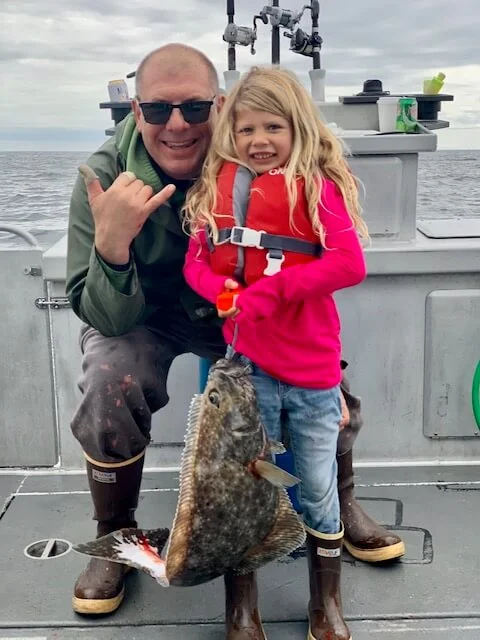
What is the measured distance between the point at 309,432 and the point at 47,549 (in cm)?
124

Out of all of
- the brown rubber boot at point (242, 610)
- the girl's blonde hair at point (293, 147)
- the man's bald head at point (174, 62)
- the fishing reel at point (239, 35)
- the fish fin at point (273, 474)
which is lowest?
the brown rubber boot at point (242, 610)

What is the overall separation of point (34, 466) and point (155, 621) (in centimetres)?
146

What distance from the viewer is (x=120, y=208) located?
230 cm

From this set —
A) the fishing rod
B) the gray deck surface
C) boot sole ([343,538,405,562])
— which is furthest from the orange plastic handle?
the fishing rod

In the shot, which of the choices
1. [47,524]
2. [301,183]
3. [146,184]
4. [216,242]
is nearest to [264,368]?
[216,242]

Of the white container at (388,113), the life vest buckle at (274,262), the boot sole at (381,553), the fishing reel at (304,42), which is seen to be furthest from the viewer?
the fishing reel at (304,42)

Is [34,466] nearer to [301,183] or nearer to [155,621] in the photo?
[155,621]

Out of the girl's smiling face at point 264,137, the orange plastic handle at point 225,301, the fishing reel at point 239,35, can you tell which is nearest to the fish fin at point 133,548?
the orange plastic handle at point 225,301

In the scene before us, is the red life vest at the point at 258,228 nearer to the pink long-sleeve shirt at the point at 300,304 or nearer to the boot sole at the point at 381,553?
the pink long-sleeve shirt at the point at 300,304

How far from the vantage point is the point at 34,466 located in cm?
376

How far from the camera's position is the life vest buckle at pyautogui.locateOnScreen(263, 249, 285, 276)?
2.29m

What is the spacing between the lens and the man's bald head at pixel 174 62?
2.55 metres

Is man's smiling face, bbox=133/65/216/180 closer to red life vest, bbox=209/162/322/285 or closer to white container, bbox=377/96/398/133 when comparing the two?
red life vest, bbox=209/162/322/285

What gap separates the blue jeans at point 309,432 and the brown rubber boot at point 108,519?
573 millimetres
